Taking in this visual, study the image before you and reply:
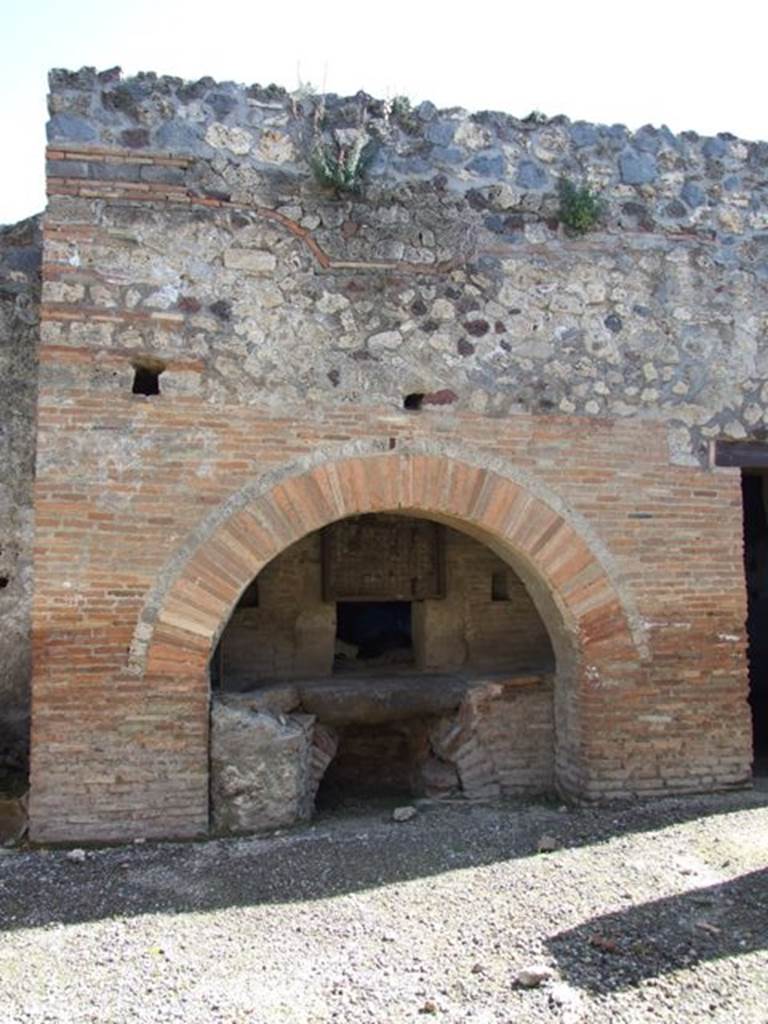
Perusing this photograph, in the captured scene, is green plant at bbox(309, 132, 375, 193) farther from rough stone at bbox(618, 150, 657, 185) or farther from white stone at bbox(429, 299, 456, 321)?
rough stone at bbox(618, 150, 657, 185)

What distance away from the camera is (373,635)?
9039mm

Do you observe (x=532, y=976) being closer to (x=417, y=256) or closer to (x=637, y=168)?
(x=417, y=256)

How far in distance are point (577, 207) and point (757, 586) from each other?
16.1 ft

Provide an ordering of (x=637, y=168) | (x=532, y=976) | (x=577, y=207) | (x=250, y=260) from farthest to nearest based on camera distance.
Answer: (x=637, y=168), (x=577, y=207), (x=250, y=260), (x=532, y=976)

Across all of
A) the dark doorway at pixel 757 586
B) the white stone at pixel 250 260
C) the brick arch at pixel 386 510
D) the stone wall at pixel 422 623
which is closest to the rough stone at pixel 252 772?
the brick arch at pixel 386 510

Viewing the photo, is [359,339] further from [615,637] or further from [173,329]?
[615,637]

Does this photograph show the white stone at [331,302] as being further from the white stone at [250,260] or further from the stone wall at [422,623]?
the stone wall at [422,623]

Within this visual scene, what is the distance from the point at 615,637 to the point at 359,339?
2631mm

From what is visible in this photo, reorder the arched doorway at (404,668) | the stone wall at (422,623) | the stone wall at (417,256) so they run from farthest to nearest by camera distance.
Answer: the stone wall at (422,623) < the arched doorway at (404,668) < the stone wall at (417,256)

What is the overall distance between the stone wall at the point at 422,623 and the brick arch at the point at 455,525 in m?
1.10

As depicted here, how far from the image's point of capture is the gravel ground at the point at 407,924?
11.5 feet

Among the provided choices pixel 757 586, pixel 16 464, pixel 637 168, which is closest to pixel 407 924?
pixel 16 464

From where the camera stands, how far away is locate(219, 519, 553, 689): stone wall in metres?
7.24

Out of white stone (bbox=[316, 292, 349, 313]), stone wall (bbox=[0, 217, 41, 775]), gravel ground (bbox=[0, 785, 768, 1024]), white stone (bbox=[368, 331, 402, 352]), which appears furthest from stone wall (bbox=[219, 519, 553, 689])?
white stone (bbox=[316, 292, 349, 313])
